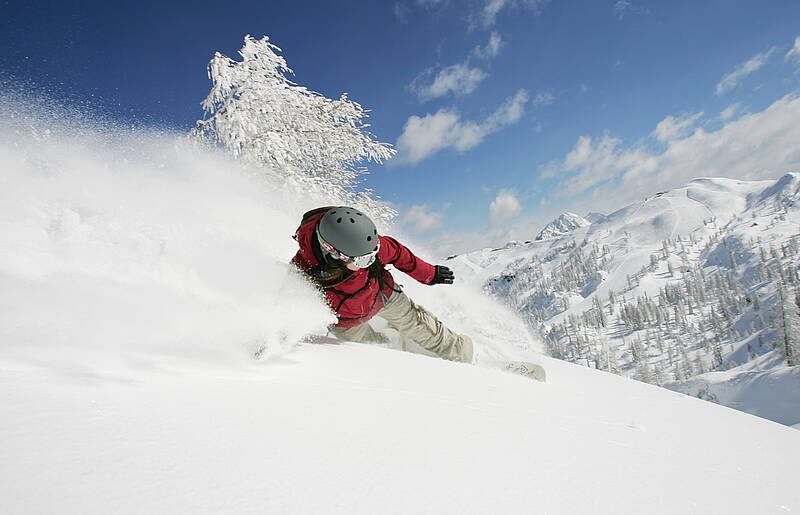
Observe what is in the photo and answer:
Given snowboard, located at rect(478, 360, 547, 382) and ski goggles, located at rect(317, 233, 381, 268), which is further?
snowboard, located at rect(478, 360, 547, 382)

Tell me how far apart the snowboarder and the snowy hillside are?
767cm

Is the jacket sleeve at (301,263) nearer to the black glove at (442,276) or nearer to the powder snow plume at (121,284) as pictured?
the powder snow plume at (121,284)

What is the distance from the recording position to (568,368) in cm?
531

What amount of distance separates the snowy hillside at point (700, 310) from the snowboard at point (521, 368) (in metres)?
6.73

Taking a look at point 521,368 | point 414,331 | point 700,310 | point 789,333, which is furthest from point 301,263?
point 700,310

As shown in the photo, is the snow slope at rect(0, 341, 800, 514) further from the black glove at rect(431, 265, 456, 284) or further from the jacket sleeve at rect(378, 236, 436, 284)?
the black glove at rect(431, 265, 456, 284)

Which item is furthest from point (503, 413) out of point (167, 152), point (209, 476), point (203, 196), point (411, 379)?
point (167, 152)

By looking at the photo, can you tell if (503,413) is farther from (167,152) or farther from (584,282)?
(584,282)

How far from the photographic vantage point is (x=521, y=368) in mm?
4637

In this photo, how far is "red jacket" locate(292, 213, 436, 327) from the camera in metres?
3.53

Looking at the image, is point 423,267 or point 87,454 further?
point 423,267

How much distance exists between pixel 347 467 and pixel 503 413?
124 centimetres

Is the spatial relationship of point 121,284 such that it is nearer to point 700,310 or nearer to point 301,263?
point 301,263

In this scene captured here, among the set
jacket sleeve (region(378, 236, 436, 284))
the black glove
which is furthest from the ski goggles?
the black glove
